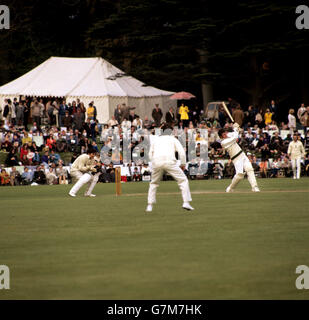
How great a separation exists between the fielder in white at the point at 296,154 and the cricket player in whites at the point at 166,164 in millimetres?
14685

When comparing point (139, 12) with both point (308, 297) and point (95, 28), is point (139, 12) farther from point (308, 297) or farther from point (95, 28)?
point (308, 297)

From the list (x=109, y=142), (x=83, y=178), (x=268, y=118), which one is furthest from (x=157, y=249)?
(x=268, y=118)

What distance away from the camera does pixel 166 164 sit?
1633 centimetres

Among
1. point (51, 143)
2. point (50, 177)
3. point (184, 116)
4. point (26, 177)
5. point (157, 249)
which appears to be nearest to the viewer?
point (157, 249)

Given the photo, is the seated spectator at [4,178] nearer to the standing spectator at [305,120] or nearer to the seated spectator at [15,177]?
the seated spectator at [15,177]

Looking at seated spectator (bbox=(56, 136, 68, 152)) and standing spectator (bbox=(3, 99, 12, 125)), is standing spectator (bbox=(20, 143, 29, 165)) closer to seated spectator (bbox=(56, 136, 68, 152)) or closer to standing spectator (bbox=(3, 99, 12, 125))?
seated spectator (bbox=(56, 136, 68, 152))

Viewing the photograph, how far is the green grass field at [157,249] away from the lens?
860 centimetres

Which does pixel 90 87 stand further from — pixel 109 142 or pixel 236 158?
pixel 236 158

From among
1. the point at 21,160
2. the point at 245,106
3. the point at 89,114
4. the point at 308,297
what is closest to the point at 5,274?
the point at 308,297

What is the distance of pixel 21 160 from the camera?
32.7 m

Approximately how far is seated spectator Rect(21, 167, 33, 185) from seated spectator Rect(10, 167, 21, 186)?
0.53 ft

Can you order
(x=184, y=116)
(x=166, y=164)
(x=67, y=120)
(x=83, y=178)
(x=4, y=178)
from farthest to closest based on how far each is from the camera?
(x=184, y=116) → (x=67, y=120) → (x=4, y=178) → (x=83, y=178) → (x=166, y=164)

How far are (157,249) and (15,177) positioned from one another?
69.0 ft

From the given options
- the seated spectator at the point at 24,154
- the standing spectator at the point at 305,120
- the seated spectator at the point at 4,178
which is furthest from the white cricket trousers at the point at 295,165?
the seated spectator at the point at 4,178
